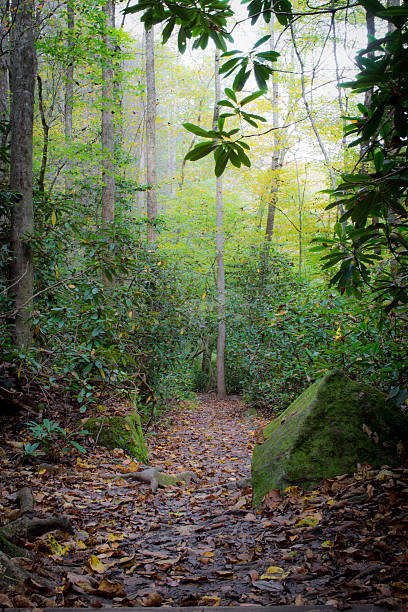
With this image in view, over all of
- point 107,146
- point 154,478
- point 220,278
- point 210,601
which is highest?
point 107,146

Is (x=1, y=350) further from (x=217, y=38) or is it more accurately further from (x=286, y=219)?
(x=286, y=219)

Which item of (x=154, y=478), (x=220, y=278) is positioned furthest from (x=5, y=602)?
(x=220, y=278)

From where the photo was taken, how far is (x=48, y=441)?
13.8 ft

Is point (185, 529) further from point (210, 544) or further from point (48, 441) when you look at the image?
point (48, 441)

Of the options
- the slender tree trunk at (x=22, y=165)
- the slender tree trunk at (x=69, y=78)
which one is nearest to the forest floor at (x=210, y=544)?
the slender tree trunk at (x=22, y=165)

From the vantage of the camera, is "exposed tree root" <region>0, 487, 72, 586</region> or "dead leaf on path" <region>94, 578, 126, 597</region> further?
"dead leaf on path" <region>94, 578, 126, 597</region>

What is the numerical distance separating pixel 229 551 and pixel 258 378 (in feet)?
26.3

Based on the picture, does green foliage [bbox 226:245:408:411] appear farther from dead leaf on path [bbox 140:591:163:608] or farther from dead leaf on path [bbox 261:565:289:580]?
dead leaf on path [bbox 140:591:163:608]

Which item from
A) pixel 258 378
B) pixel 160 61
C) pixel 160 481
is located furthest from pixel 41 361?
pixel 160 61

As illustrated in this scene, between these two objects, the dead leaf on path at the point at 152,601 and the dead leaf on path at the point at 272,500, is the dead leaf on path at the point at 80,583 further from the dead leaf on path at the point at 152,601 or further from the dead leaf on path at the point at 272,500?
the dead leaf on path at the point at 272,500

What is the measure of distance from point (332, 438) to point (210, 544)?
1256 millimetres

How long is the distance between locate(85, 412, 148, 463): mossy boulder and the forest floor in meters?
0.76

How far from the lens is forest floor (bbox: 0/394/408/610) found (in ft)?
6.08

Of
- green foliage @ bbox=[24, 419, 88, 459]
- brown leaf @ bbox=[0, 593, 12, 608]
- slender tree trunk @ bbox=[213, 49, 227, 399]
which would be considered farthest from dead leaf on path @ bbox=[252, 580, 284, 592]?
slender tree trunk @ bbox=[213, 49, 227, 399]
